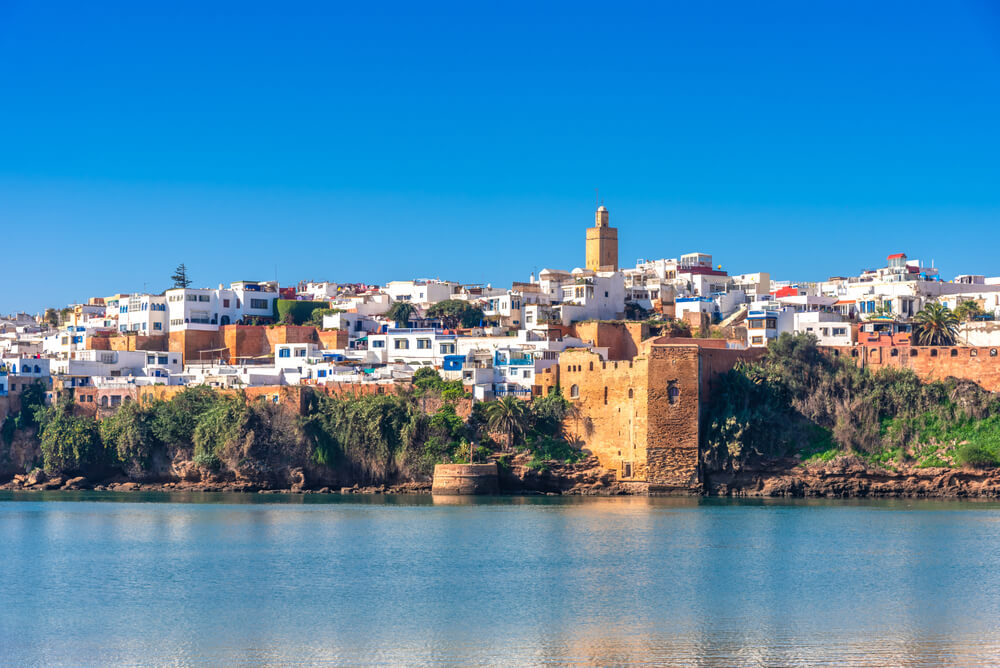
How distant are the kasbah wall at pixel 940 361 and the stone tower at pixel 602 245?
2106 cm

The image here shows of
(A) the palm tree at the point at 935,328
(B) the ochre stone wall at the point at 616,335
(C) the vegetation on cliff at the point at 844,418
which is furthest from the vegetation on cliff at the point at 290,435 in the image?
(A) the palm tree at the point at 935,328

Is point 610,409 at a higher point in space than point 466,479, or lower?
higher

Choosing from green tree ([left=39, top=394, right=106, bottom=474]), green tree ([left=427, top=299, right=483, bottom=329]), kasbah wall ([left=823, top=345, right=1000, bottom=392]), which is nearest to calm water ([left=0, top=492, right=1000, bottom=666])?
kasbah wall ([left=823, top=345, right=1000, bottom=392])

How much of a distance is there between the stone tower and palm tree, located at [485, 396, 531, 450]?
22190 mm

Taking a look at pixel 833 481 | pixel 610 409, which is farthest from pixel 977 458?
pixel 610 409

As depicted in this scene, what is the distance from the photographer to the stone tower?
60.3 metres

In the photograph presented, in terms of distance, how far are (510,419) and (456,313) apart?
1354cm

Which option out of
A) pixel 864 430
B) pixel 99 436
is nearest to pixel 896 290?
pixel 864 430

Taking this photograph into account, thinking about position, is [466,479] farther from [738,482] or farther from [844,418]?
[844,418]

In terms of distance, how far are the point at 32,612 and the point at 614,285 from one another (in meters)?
33.2

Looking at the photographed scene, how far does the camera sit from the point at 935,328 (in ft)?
138

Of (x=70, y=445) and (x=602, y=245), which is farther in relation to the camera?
(x=602, y=245)

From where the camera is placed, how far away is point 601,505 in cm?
3447

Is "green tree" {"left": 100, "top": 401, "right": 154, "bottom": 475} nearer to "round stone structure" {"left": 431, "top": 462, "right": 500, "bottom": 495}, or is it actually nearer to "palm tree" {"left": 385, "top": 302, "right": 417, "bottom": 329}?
"round stone structure" {"left": 431, "top": 462, "right": 500, "bottom": 495}
